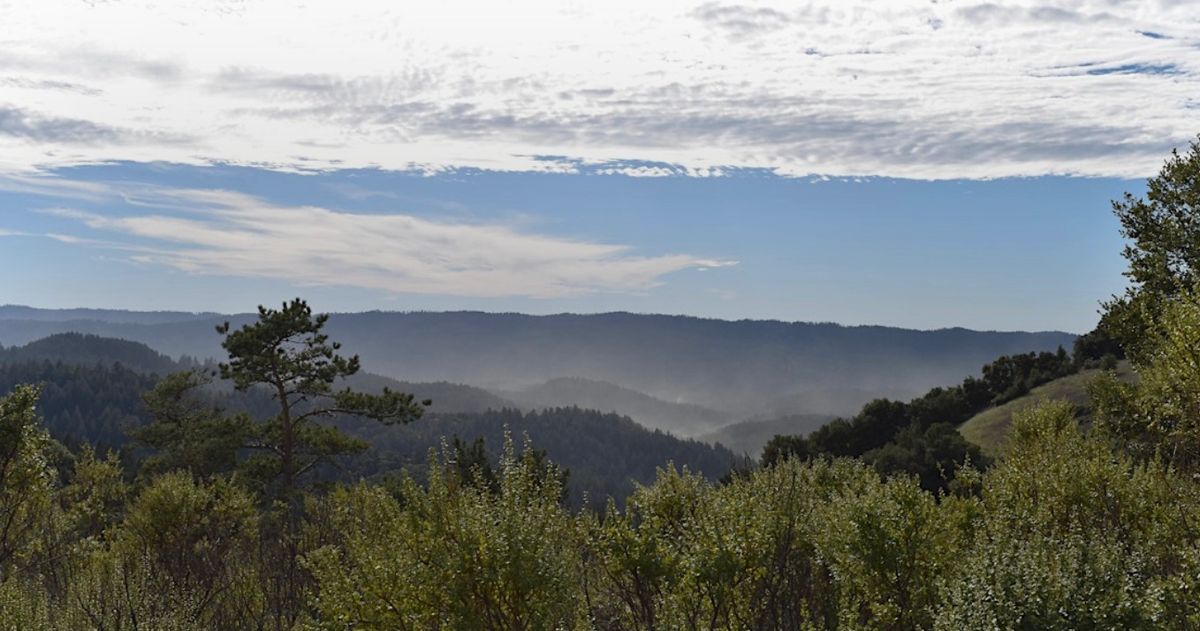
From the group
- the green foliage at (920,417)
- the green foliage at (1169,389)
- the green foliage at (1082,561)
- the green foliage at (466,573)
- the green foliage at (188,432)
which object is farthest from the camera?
the green foliage at (920,417)

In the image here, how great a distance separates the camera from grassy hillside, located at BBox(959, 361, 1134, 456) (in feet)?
264

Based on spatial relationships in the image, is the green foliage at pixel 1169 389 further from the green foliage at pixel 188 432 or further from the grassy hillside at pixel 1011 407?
the green foliage at pixel 188 432

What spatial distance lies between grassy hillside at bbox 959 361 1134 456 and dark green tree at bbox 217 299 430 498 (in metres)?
54.7

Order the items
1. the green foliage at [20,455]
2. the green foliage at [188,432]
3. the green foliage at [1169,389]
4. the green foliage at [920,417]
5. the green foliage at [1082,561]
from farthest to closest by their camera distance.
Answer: the green foliage at [920,417] < the green foliage at [188,432] < the green foliage at [20,455] < the green foliage at [1169,389] < the green foliage at [1082,561]

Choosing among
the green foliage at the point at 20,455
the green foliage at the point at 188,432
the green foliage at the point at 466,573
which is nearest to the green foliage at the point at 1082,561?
the green foliage at the point at 466,573

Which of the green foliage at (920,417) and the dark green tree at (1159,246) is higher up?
the dark green tree at (1159,246)

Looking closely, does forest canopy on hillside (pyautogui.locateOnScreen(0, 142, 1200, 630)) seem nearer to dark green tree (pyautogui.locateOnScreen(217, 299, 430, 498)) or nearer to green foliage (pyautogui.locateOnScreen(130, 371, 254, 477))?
dark green tree (pyautogui.locateOnScreen(217, 299, 430, 498))

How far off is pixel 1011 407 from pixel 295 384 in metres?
71.0

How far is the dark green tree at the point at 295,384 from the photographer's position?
5156 centimetres

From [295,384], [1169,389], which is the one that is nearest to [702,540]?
[1169,389]

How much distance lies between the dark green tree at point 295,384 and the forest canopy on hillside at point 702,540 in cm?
29

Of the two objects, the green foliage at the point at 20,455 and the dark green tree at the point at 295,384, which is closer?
the green foliage at the point at 20,455

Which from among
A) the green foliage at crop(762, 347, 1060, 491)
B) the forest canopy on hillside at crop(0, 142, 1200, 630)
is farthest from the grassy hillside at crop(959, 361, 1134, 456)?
the forest canopy on hillside at crop(0, 142, 1200, 630)

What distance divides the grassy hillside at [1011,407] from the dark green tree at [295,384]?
54688mm
